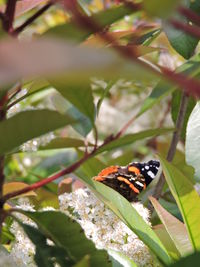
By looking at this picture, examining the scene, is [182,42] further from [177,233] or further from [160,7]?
[160,7]

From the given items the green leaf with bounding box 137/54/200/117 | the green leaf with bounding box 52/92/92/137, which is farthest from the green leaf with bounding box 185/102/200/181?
the green leaf with bounding box 137/54/200/117

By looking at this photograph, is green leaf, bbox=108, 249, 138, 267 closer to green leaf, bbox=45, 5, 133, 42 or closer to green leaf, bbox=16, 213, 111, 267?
green leaf, bbox=16, 213, 111, 267

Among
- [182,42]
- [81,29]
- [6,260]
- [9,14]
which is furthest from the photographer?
[182,42]

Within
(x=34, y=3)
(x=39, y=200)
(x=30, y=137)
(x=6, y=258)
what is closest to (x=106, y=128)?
(x=39, y=200)

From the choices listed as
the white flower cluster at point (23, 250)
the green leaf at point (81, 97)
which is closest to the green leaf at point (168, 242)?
the white flower cluster at point (23, 250)

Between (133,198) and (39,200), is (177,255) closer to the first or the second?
(133,198)

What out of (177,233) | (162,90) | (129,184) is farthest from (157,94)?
(129,184)
